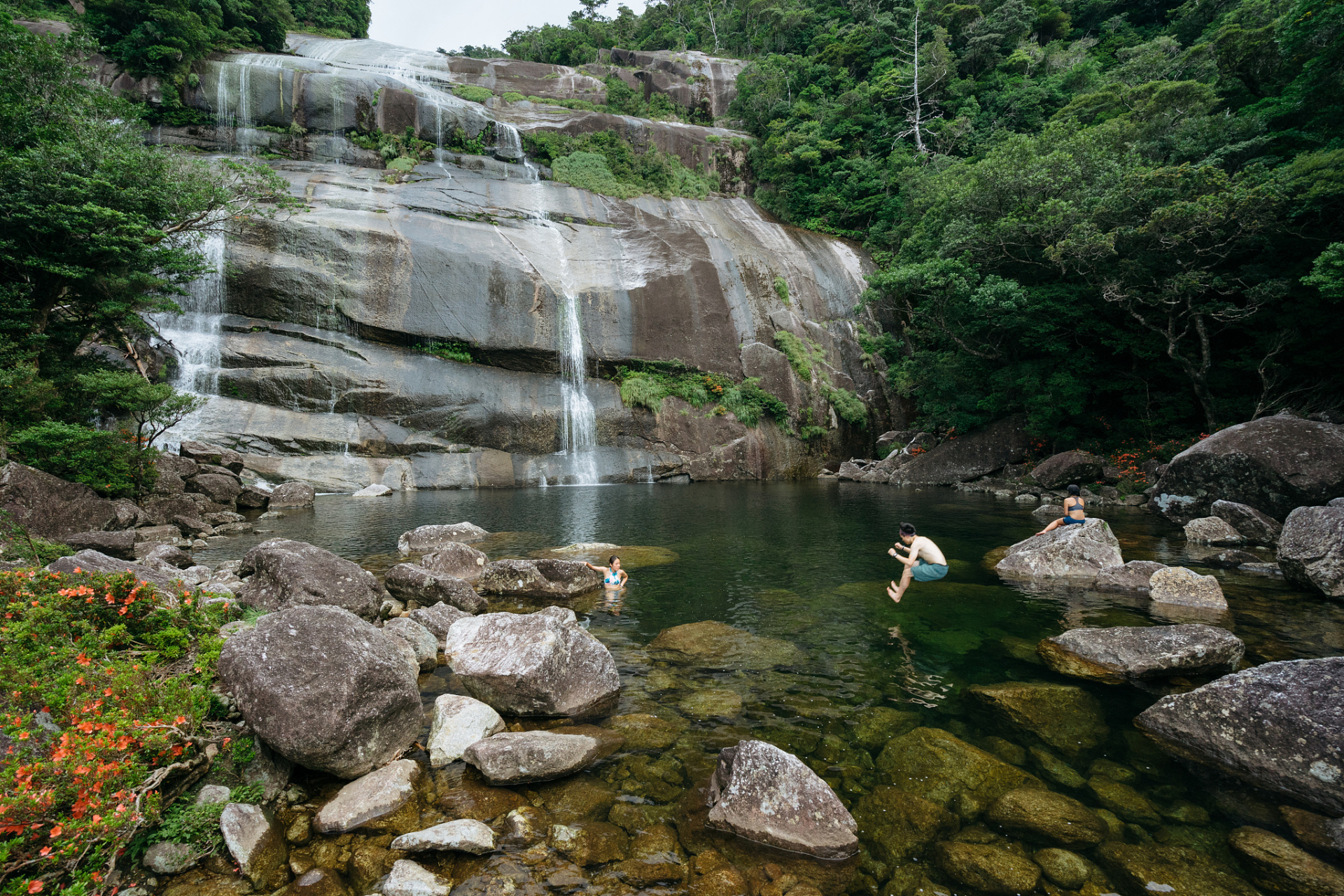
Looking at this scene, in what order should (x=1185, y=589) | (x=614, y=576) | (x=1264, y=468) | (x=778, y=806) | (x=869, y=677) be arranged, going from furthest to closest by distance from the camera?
(x=1264, y=468) → (x=614, y=576) → (x=1185, y=589) → (x=869, y=677) → (x=778, y=806)

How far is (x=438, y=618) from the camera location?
7.49 metres

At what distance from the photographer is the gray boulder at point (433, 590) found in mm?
8617

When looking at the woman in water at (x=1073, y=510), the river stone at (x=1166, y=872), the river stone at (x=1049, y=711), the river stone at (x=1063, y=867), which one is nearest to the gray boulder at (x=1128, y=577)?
the woman in water at (x=1073, y=510)

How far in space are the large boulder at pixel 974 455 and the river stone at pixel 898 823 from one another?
24.8m

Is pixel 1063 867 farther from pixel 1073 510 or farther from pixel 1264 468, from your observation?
pixel 1264 468

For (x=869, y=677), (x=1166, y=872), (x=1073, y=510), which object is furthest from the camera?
(x=1073, y=510)

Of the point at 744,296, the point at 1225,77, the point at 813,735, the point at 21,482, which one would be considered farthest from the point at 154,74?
the point at 1225,77

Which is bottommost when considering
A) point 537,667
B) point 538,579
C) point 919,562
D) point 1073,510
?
point 538,579

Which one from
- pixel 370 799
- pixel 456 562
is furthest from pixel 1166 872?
pixel 456 562

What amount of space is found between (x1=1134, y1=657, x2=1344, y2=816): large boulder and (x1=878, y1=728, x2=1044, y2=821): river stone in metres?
1.61

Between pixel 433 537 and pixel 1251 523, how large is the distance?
18865 mm

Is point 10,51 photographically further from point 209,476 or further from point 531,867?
point 531,867

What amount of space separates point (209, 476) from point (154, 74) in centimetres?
2699

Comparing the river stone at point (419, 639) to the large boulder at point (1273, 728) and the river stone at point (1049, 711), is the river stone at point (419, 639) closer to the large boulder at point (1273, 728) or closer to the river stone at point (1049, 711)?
the river stone at point (1049, 711)
